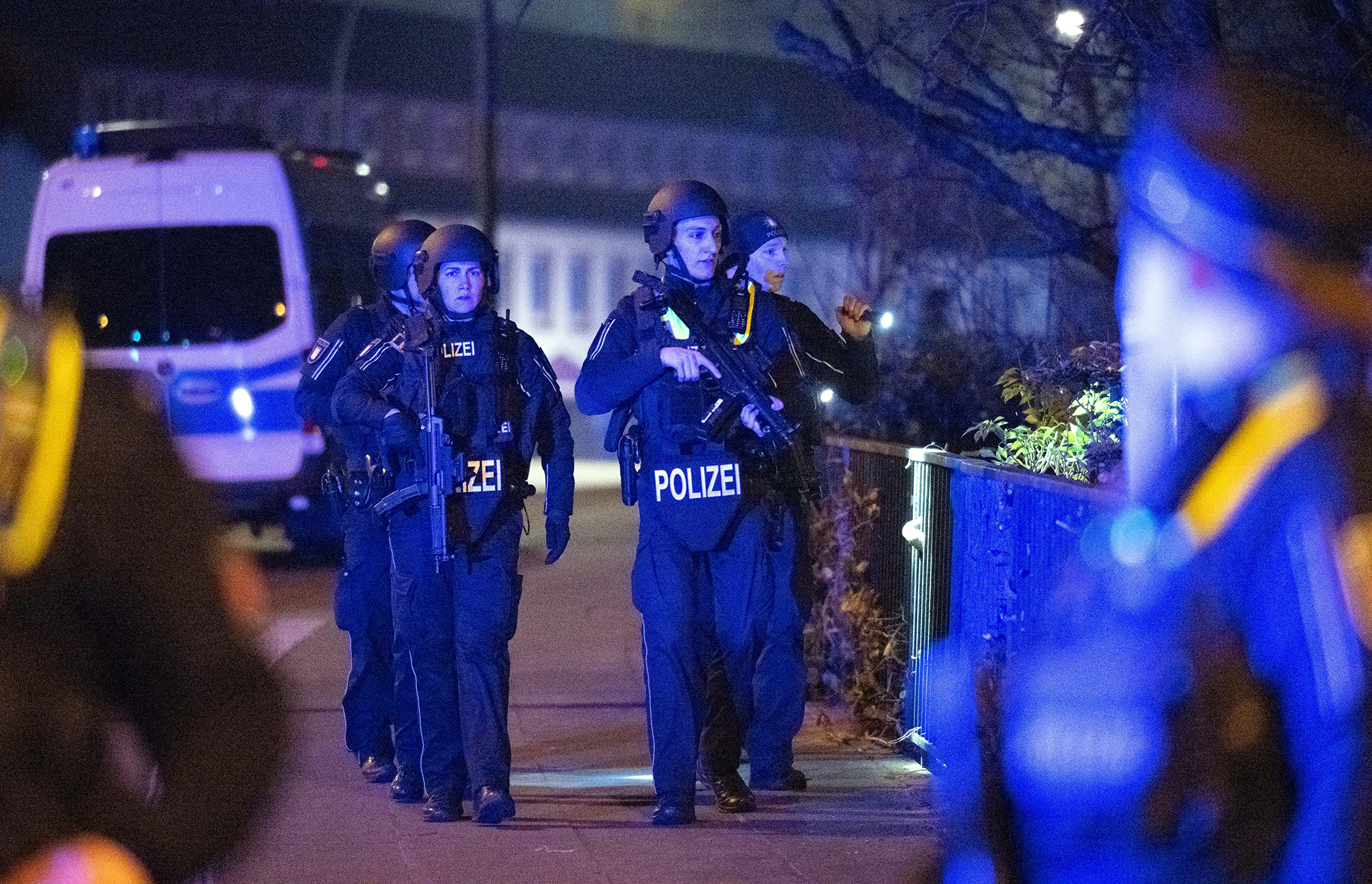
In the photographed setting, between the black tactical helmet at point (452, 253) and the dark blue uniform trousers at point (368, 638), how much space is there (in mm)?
1163

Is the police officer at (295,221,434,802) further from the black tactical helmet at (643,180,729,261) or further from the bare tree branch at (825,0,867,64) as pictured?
the bare tree branch at (825,0,867,64)

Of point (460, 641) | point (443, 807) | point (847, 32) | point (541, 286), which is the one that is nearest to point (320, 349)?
point (460, 641)

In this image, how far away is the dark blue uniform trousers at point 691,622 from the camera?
20.9 feet

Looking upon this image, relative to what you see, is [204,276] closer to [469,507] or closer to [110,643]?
[469,507]

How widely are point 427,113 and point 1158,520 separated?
43.6 metres

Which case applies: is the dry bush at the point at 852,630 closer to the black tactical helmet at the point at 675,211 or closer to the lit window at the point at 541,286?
the black tactical helmet at the point at 675,211

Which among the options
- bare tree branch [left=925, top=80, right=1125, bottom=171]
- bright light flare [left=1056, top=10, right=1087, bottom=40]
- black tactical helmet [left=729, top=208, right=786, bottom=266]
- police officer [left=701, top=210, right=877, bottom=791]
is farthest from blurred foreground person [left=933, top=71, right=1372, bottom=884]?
bare tree branch [left=925, top=80, right=1125, bottom=171]

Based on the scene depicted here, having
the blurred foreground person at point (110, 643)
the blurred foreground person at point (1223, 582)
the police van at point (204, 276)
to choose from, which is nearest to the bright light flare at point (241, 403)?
the police van at point (204, 276)

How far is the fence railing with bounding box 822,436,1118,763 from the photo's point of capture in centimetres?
582

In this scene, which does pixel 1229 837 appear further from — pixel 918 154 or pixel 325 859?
pixel 918 154

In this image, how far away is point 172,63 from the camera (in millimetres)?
39312

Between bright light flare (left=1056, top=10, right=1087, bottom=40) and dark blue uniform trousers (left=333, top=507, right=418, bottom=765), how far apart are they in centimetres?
391

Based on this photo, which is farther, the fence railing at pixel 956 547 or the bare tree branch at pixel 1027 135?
the bare tree branch at pixel 1027 135

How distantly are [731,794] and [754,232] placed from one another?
2147 mm
